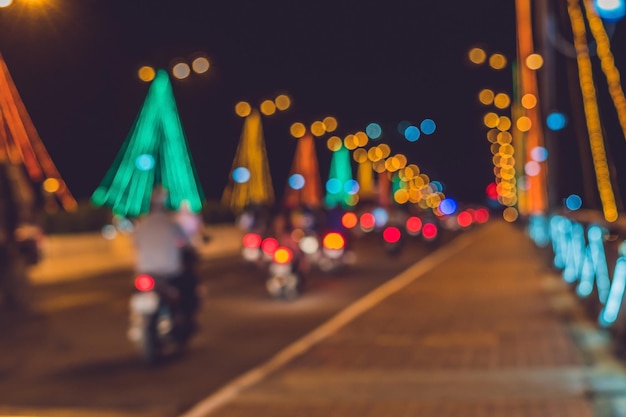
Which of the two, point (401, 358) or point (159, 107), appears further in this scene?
point (159, 107)

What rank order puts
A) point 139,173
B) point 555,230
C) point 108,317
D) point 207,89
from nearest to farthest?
point 108,317, point 555,230, point 207,89, point 139,173

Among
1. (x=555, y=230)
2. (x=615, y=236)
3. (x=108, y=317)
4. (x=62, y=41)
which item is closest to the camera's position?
(x=615, y=236)

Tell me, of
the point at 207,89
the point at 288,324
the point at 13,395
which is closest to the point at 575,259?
the point at 288,324

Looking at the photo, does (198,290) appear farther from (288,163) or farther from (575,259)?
(288,163)

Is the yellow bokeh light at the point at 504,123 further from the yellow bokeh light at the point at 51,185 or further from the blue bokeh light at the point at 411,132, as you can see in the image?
the yellow bokeh light at the point at 51,185

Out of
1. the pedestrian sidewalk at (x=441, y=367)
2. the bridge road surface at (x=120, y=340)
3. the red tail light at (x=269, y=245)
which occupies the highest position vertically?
the red tail light at (x=269, y=245)

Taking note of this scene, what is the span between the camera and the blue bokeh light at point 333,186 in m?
117

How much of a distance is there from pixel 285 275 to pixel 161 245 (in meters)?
8.06

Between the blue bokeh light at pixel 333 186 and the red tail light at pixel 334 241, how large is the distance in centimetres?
8427

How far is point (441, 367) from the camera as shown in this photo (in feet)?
40.9

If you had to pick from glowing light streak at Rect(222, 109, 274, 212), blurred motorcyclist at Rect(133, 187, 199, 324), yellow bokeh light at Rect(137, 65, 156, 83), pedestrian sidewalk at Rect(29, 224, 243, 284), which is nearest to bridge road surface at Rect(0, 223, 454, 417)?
pedestrian sidewalk at Rect(29, 224, 243, 284)

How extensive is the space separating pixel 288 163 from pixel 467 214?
1240 centimetres

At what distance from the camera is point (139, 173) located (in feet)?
198

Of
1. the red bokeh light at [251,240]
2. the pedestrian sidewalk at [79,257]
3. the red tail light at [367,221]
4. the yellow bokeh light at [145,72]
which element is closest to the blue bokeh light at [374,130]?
the red tail light at [367,221]
